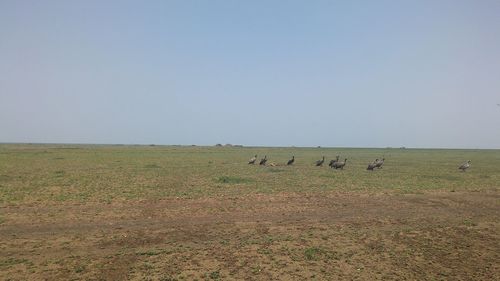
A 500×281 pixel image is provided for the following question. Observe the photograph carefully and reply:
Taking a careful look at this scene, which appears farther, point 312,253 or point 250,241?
point 250,241

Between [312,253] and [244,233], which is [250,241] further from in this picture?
[312,253]

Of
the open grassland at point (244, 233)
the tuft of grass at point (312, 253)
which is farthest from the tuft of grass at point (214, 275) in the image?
the tuft of grass at point (312, 253)

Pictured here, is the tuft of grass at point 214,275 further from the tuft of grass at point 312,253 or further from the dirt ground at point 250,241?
the tuft of grass at point 312,253

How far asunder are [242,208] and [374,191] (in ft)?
33.2

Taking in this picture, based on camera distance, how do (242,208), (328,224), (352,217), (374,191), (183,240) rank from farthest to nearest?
(374,191) → (242,208) → (352,217) → (328,224) → (183,240)

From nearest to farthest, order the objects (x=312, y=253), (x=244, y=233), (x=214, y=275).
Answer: (x=214, y=275), (x=312, y=253), (x=244, y=233)

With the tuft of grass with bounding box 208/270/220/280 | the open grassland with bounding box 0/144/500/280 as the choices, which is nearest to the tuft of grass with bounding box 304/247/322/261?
the open grassland with bounding box 0/144/500/280

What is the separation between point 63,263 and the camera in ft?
33.8

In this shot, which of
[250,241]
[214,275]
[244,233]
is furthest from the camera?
[244,233]

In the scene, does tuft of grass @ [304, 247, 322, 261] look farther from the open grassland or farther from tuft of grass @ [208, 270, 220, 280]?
tuft of grass @ [208, 270, 220, 280]

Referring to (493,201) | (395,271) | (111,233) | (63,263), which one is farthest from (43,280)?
(493,201)

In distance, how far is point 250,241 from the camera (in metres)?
12.6

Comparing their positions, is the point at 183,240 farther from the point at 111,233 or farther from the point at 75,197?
the point at 75,197

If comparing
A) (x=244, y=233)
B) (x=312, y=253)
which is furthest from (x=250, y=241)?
(x=312, y=253)
